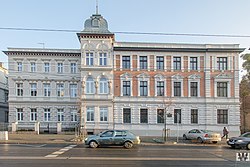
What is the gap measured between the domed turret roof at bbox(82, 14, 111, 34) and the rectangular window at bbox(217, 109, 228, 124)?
20708mm

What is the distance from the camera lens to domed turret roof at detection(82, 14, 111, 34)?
134 ft

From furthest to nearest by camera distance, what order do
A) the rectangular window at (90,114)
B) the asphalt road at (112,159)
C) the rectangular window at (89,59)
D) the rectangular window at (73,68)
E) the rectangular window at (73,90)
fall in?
1. the rectangular window at (73,90)
2. the rectangular window at (73,68)
3. the rectangular window at (89,59)
4. the rectangular window at (90,114)
5. the asphalt road at (112,159)

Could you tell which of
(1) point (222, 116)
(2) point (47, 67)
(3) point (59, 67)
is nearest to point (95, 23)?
(3) point (59, 67)

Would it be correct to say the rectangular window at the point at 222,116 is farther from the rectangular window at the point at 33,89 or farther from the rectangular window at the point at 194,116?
the rectangular window at the point at 33,89

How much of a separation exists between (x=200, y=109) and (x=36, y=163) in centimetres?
3073

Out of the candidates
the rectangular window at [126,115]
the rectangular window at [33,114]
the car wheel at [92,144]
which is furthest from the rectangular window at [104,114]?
the car wheel at [92,144]

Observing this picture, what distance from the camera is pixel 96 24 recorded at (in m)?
41.9

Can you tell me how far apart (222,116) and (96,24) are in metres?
24.0

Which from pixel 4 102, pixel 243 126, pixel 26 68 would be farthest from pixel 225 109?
pixel 4 102

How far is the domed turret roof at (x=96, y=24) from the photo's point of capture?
40728mm

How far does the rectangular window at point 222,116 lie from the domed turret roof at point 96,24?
2071cm

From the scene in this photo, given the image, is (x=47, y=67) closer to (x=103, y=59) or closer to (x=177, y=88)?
(x=103, y=59)

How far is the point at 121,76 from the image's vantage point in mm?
39125

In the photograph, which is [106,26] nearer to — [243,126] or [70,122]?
[70,122]
